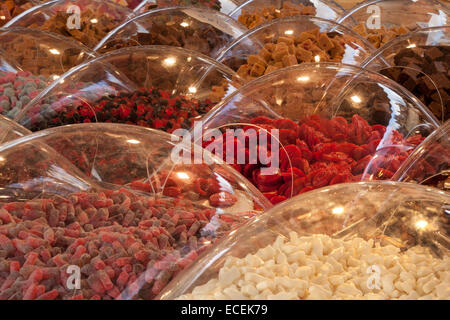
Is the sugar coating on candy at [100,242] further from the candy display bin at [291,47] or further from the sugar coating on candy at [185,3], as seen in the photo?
the sugar coating on candy at [185,3]

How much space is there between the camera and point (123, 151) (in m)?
1.19

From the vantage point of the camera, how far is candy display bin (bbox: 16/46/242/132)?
1788mm

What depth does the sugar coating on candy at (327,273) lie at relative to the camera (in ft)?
2.73

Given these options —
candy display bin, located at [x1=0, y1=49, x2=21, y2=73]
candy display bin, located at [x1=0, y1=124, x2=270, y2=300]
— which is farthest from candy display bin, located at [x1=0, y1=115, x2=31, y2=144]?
candy display bin, located at [x1=0, y1=49, x2=21, y2=73]

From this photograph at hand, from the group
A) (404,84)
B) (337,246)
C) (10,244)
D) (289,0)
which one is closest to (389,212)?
(337,246)

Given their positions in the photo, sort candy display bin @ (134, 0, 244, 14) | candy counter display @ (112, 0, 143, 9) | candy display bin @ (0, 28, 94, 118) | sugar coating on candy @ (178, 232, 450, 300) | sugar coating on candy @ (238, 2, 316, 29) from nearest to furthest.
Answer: sugar coating on candy @ (178, 232, 450, 300) → candy display bin @ (0, 28, 94, 118) → sugar coating on candy @ (238, 2, 316, 29) → candy display bin @ (134, 0, 244, 14) → candy counter display @ (112, 0, 143, 9)

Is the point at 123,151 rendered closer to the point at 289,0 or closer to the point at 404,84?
the point at 404,84

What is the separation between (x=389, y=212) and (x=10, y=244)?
1.98 feet

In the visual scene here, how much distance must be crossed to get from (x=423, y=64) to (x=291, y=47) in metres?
0.46

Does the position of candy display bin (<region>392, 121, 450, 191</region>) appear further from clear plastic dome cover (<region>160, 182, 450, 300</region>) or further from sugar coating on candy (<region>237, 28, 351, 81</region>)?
sugar coating on candy (<region>237, 28, 351, 81</region>)

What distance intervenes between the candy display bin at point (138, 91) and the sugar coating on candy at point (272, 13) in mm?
839

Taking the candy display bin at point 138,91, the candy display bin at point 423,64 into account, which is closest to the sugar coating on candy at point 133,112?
the candy display bin at point 138,91

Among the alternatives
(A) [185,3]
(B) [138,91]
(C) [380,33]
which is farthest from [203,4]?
(B) [138,91]

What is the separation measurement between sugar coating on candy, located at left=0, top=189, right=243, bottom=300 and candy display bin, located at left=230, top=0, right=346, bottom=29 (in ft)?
6.11
